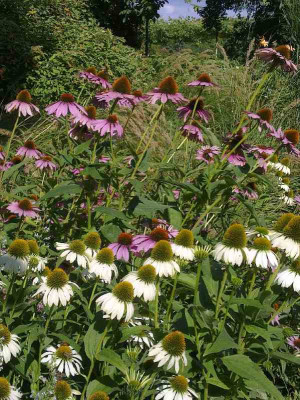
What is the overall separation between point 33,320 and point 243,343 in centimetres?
67

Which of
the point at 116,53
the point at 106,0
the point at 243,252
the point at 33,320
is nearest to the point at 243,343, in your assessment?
the point at 243,252

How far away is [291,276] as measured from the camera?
166cm

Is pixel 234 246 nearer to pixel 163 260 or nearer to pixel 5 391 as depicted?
pixel 163 260

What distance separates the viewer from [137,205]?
201cm

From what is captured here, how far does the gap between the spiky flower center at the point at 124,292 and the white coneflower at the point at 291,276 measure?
488 millimetres

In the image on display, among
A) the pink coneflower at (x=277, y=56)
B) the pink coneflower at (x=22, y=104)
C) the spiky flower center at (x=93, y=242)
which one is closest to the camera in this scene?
the spiky flower center at (x=93, y=242)

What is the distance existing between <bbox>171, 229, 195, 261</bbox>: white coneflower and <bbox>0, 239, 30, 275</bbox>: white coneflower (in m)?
0.45

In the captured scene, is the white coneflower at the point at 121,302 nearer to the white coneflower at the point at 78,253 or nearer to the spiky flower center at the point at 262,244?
the white coneflower at the point at 78,253

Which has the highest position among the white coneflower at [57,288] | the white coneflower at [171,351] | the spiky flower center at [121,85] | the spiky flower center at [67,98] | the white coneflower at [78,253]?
the spiky flower center at [121,85]

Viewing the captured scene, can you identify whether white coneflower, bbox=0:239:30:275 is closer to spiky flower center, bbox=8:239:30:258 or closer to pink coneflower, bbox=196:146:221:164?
spiky flower center, bbox=8:239:30:258

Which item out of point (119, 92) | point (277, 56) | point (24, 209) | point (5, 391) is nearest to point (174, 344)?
point (5, 391)

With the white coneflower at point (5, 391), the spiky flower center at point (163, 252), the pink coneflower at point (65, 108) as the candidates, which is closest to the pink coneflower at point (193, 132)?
the pink coneflower at point (65, 108)

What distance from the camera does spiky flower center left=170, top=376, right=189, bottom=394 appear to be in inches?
56.4

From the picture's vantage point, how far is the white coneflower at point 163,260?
1.49 m
